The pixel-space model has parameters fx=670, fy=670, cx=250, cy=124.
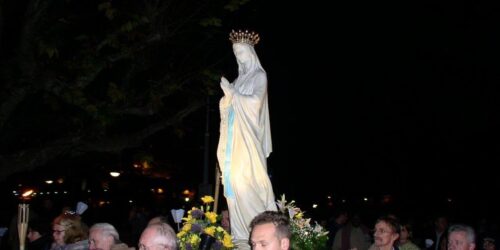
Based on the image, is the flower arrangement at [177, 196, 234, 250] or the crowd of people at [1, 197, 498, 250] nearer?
the crowd of people at [1, 197, 498, 250]

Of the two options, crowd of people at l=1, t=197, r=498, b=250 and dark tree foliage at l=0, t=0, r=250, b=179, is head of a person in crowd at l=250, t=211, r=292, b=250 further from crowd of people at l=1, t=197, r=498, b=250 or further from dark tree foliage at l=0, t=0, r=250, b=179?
dark tree foliage at l=0, t=0, r=250, b=179

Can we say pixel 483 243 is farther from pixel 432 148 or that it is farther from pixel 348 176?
pixel 348 176

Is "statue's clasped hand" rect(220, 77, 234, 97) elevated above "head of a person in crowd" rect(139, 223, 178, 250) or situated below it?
above

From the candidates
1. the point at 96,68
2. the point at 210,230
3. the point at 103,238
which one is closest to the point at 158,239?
the point at 103,238

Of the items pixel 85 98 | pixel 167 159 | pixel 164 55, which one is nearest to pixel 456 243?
pixel 85 98

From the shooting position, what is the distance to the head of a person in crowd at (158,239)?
14.6 ft

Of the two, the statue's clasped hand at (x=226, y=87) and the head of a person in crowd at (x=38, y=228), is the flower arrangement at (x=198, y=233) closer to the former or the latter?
the statue's clasped hand at (x=226, y=87)

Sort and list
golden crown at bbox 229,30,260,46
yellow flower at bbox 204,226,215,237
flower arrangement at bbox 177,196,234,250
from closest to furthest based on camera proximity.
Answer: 1. yellow flower at bbox 204,226,215,237
2. flower arrangement at bbox 177,196,234,250
3. golden crown at bbox 229,30,260,46

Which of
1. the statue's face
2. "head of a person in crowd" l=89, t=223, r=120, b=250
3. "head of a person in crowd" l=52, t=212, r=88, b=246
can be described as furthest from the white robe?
"head of a person in crowd" l=89, t=223, r=120, b=250

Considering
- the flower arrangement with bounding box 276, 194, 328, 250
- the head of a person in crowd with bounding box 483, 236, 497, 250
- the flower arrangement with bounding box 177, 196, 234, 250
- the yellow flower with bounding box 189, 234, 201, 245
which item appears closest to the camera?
the flower arrangement with bounding box 177, 196, 234, 250

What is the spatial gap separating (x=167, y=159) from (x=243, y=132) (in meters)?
19.0

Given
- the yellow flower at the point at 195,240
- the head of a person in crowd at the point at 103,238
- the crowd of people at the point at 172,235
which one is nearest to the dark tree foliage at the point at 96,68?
the crowd of people at the point at 172,235

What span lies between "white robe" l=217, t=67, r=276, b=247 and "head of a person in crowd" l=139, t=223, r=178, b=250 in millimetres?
3142

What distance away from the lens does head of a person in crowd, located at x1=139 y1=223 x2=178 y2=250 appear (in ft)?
14.6
